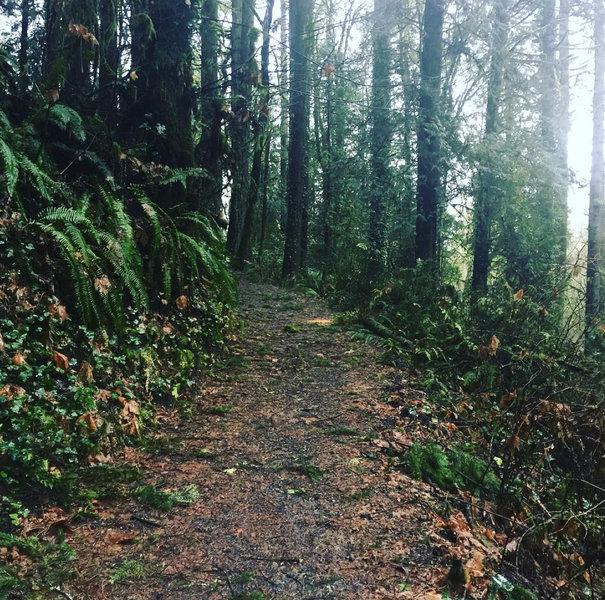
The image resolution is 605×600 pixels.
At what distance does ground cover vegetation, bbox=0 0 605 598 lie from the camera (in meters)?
3.78

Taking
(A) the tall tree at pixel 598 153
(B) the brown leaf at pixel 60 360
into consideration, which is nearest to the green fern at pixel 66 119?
(B) the brown leaf at pixel 60 360

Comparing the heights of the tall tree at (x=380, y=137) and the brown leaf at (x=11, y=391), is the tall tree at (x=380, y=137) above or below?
above

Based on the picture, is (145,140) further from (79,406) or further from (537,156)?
(537,156)

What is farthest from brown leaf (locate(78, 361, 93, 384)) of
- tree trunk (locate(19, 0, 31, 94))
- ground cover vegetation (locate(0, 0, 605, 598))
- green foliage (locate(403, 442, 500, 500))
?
tree trunk (locate(19, 0, 31, 94))

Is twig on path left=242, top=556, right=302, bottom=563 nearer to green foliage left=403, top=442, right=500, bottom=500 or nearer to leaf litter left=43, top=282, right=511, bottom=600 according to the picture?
leaf litter left=43, top=282, right=511, bottom=600

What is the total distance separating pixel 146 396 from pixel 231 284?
252 centimetres

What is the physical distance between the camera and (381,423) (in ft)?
16.0

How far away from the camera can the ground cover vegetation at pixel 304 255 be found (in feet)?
12.4

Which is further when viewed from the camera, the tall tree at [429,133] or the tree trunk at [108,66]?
the tall tree at [429,133]

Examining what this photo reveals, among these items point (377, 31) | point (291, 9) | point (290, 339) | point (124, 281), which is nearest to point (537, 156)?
point (377, 31)

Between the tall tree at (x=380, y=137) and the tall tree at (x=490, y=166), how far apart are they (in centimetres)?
212

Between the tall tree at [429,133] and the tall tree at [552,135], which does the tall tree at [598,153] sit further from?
the tall tree at [429,133]

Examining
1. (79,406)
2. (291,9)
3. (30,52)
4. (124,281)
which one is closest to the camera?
(79,406)

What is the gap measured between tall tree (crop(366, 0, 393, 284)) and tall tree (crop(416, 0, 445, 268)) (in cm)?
93
